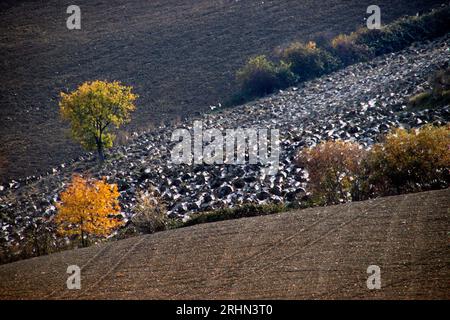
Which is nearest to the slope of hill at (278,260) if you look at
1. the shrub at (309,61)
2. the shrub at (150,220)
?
the shrub at (150,220)

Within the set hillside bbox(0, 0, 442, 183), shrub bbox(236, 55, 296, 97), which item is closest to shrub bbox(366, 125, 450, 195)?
hillside bbox(0, 0, 442, 183)

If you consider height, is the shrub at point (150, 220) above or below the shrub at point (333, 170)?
below

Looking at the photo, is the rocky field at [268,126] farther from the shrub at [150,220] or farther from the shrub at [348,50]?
the shrub at [150,220]

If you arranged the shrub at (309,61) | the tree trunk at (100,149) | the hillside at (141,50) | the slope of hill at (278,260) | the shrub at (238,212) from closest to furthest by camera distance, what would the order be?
the slope of hill at (278,260) < the shrub at (238,212) < the tree trunk at (100,149) < the hillside at (141,50) < the shrub at (309,61)

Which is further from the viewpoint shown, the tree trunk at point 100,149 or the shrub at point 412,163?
the tree trunk at point 100,149

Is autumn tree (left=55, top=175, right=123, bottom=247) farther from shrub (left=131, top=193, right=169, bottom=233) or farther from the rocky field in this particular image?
the rocky field
